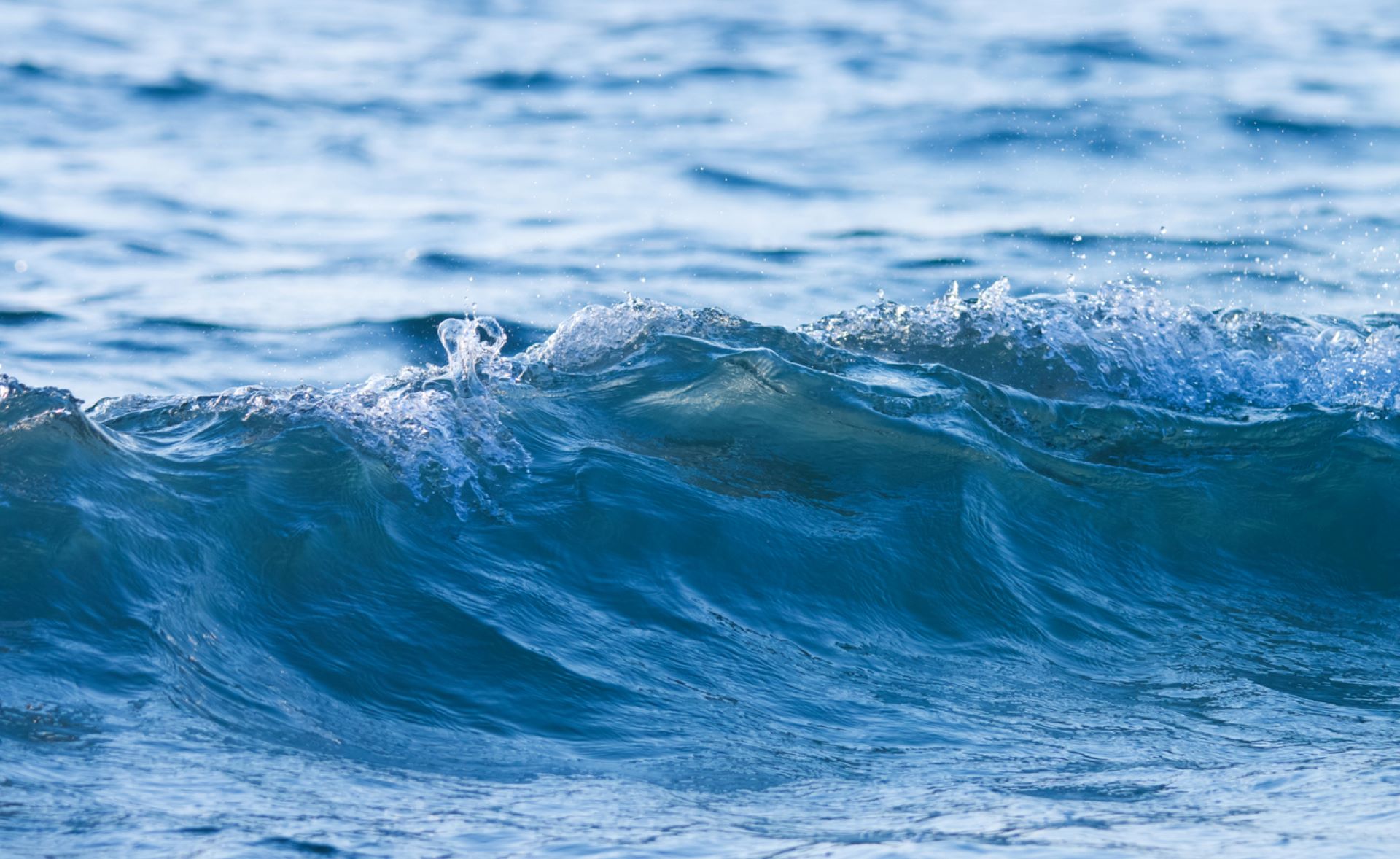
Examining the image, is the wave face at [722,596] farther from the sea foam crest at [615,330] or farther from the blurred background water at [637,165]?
the blurred background water at [637,165]

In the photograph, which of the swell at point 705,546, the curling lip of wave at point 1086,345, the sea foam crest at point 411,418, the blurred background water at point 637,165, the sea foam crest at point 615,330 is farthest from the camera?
the blurred background water at point 637,165

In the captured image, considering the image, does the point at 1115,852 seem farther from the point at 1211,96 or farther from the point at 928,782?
the point at 1211,96

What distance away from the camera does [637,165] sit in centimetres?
1135

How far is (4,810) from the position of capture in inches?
Result: 110

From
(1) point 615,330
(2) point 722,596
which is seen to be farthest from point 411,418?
(1) point 615,330

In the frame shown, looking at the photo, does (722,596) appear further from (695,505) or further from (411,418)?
(411,418)

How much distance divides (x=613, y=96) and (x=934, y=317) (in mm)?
7008

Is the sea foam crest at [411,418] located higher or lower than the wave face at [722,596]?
higher

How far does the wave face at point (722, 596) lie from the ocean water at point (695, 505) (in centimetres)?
2

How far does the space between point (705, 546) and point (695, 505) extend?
0.22m

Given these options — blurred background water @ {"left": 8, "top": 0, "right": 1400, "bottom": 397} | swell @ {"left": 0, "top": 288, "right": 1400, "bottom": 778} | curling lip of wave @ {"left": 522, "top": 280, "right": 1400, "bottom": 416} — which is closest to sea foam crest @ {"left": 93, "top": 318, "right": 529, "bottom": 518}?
swell @ {"left": 0, "top": 288, "right": 1400, "bottom": 778}

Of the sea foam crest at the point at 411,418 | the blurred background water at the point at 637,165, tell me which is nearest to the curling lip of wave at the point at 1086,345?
the sea foam crest at the point at 411,418

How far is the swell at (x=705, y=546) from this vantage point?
3.73 meters

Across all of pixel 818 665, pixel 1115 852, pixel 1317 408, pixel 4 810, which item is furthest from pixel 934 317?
pixel 4 810
